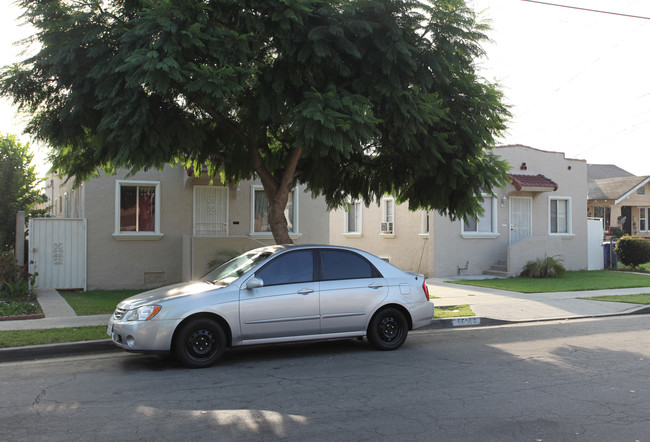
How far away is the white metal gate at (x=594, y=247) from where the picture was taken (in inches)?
906

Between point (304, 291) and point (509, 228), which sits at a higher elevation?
point (509, 228)

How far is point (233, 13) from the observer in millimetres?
9070

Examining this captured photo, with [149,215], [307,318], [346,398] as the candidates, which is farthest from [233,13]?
[149,215]

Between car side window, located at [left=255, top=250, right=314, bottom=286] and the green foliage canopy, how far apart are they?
11.2 m

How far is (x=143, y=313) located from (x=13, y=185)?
482 inches

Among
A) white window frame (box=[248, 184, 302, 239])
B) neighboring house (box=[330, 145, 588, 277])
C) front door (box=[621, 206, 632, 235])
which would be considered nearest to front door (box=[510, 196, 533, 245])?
neighboring house (box=[330, 145, 588, 277])

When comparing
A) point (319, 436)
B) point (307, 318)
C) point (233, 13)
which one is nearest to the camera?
point (319, 436)

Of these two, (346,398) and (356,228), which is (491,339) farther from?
(356,228)

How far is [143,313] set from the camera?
7.11m

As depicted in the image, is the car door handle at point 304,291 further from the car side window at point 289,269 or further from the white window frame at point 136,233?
the white window frame at point 136,233

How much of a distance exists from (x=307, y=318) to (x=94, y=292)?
9519 millimetres

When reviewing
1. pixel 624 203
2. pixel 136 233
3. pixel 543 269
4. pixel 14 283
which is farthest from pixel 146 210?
pixel 624 203

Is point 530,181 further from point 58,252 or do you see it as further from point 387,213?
point 58,252

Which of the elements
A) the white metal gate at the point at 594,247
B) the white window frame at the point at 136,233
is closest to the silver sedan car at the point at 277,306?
the white window frame at the point at 136,233
